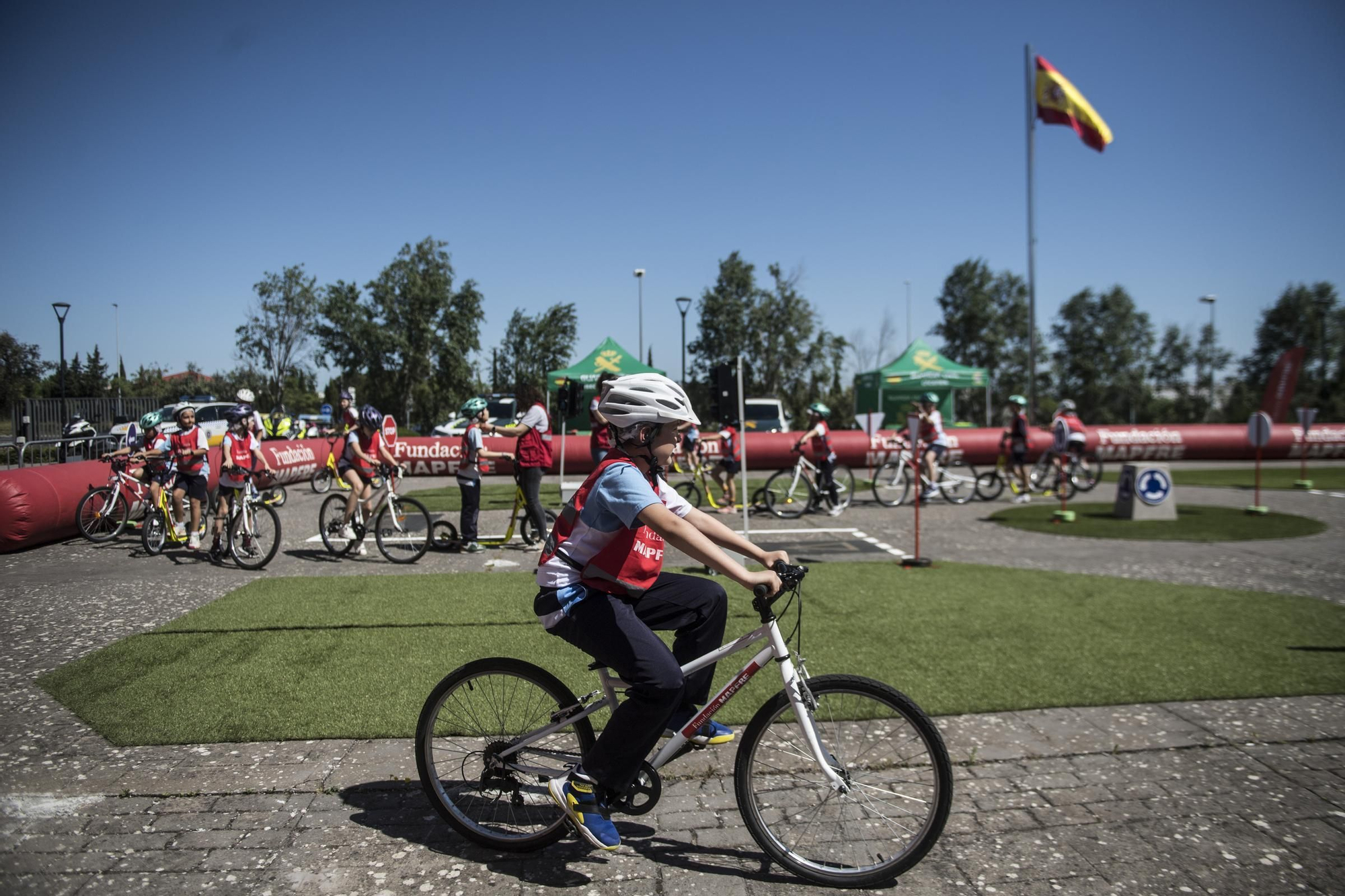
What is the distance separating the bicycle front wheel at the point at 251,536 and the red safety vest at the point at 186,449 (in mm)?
1625

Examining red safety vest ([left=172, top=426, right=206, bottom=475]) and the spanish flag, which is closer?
red safety vest ([left=172, top=426, right=206, bottom=475])

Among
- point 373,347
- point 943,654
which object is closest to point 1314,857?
point 943,654

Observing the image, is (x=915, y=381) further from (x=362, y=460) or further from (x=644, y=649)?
(x=644, y=649)

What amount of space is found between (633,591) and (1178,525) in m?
13.2

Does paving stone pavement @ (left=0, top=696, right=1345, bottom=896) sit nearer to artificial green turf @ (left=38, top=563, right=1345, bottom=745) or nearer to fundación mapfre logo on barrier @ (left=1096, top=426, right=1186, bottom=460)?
artificial green turf @ (left=38, top=563, right=1345, bottom=745)

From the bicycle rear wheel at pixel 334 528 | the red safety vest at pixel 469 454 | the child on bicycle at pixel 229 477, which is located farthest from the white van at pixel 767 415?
the child on bicycle at pixel 229 477

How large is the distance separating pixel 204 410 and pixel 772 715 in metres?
25.3

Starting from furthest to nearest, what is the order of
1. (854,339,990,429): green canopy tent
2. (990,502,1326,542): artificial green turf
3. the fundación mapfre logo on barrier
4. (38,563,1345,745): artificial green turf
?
1. (854,339,990,429): green canopy tent
2. the fundación mapfre logo on barrier
3. (990,502,1326,542): artificial green turf
4. (38,563,1345,745): artificial green turf

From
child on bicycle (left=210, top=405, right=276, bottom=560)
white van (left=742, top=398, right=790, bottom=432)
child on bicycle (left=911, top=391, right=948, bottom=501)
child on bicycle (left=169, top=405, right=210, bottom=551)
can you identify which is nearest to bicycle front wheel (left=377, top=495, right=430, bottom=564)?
child on bicycle (left=210, top=405, right=276, bottom=560)

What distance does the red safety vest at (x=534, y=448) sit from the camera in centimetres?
1007

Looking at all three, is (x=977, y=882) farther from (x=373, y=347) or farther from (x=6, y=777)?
(x=373, y=347)

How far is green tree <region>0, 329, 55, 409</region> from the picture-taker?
31.1 feet

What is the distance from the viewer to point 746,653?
5.92 meters

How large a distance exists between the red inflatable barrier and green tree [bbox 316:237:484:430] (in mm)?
24284
